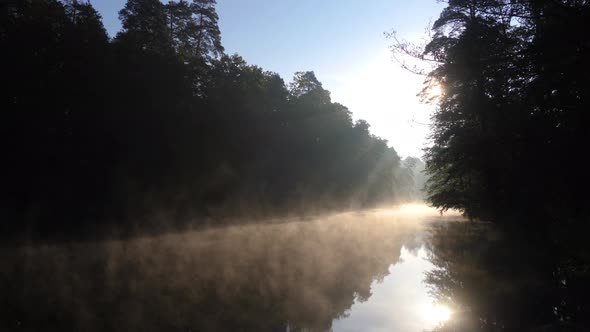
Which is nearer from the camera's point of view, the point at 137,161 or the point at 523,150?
the point at 523,150

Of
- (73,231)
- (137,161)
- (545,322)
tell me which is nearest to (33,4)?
(137,161)

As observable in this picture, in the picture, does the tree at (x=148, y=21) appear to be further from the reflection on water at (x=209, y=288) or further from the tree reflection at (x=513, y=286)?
the tree reflection at (x=513, y=286)

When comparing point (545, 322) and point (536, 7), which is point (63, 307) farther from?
point (536, 7)

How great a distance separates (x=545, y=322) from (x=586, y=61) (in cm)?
506

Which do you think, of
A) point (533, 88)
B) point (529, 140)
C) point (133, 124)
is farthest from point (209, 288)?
point (133, 124)

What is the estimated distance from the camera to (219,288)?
8.52 meters

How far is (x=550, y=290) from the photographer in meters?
7.99

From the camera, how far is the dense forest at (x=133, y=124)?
19094 mm

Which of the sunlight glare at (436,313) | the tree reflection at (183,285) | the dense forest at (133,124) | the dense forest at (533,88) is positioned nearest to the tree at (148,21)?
the dense forest at (133,124)

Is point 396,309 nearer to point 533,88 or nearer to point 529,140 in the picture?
point 529,140

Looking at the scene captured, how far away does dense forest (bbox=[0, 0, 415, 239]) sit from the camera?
19.1 m

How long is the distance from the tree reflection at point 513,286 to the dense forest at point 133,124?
1658 centimetres

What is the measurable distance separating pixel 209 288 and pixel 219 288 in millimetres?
238

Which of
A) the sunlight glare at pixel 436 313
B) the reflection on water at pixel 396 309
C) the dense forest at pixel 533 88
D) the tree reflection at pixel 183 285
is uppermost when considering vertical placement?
the dense forest at pixel 533 88
